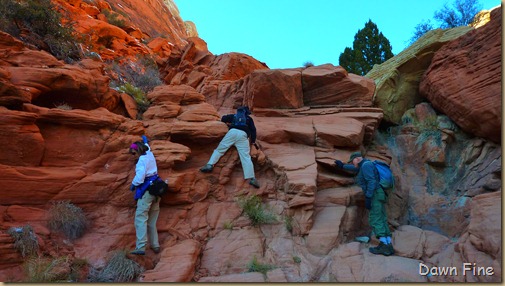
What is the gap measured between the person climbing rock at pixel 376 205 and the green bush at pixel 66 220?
601 cm

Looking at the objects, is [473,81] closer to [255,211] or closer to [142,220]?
[255,211]

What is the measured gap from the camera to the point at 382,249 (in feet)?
24.3

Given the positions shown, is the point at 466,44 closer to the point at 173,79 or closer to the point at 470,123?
the point at 470,123

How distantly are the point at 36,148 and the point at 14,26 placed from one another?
19.2ft

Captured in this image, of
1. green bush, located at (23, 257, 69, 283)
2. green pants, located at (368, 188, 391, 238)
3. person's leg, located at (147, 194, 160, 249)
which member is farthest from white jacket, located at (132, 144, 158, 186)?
green pants, located at (368, 188, 391, 238)

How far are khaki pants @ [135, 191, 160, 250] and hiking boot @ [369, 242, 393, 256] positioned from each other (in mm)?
4488

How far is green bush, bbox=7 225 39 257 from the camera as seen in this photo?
6.28 meters

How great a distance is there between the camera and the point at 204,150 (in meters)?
9.48

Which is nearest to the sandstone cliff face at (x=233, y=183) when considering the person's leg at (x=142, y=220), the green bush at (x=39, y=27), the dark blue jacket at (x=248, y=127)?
the person's leg at (x=142, y=220)

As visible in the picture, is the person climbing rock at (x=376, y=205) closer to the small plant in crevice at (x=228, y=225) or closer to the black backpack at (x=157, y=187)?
the small plant in crevice at (x=228, y=225)

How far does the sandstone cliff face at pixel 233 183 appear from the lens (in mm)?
6922

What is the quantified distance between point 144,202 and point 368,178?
493 centimetres

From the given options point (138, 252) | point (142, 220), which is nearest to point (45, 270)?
point (138, 252)

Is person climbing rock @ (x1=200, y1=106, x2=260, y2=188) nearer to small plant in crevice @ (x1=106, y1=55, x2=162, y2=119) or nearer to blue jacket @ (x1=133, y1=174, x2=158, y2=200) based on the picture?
blue jacket @ (x1=133, y1=174, x2=158, y2=200)
